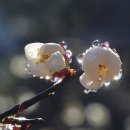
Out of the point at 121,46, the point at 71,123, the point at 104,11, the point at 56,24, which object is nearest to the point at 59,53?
the point at 71,123

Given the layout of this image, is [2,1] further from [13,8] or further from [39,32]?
[39,32]

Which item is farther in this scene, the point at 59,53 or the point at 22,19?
the point at 22,19

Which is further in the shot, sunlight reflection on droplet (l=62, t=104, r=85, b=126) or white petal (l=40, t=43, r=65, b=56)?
sunlight reflection on droplet (l=62, t=104, r=85, b=126)

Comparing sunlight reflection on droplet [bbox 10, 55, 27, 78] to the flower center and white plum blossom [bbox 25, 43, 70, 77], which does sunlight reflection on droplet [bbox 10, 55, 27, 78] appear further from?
the flower center

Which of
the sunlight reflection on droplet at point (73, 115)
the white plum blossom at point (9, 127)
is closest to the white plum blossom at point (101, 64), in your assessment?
the white plum blossom at point (9, 127)

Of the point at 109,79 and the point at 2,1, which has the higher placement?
the point at 2,1

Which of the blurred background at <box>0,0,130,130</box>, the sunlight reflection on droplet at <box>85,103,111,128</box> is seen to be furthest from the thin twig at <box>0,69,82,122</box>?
the sunlight reflection on droplet at <box>85,103,111,128</box>
